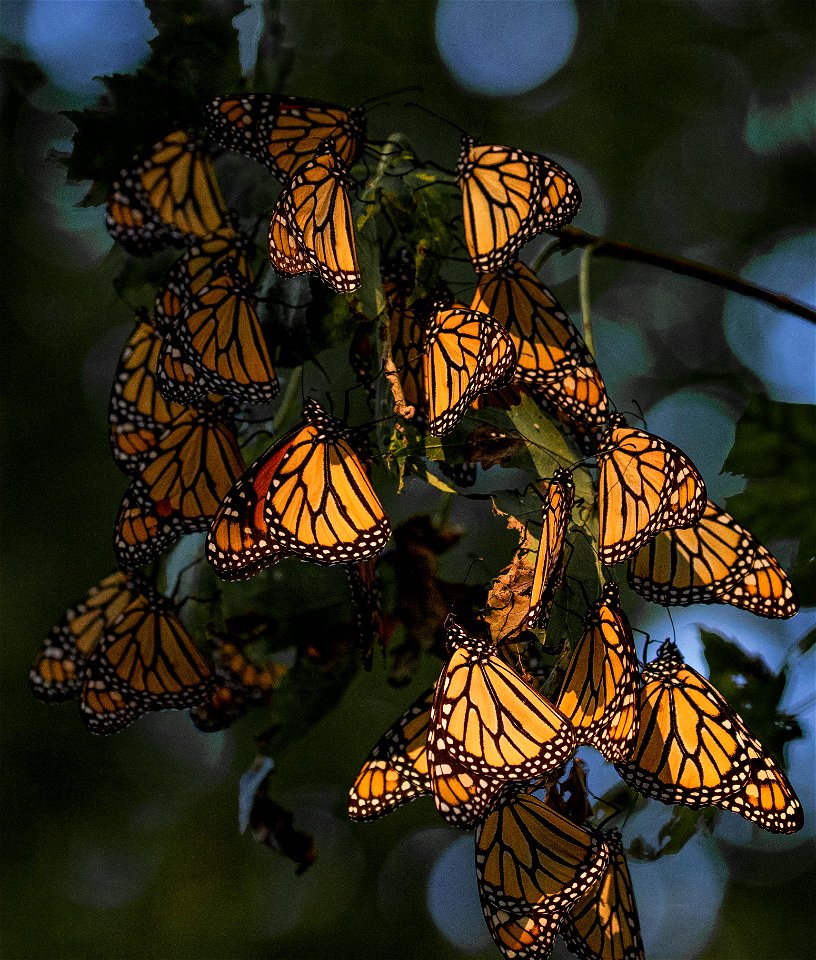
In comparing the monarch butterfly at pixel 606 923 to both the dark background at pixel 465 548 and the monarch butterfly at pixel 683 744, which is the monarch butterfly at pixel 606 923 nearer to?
the monarch butterfly at pixel 683 744

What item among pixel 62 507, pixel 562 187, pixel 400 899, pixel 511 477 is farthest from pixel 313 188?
pixel 400 899

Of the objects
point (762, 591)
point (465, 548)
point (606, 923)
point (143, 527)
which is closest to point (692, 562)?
point (762, 591)

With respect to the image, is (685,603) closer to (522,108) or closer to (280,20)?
(280,20)

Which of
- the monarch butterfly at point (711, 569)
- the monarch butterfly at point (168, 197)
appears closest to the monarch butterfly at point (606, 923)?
the monarch butterfly at point (711, 569)

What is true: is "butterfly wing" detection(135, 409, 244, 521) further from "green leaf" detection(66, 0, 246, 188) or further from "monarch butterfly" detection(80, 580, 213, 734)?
"green leaf" detection(66, 0, 246, 188)

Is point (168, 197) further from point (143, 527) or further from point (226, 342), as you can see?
point (143, 527)

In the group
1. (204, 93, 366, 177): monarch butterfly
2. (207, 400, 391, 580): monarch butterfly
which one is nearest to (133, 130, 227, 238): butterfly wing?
(204, 93, 366, 177): monarch butterfly
